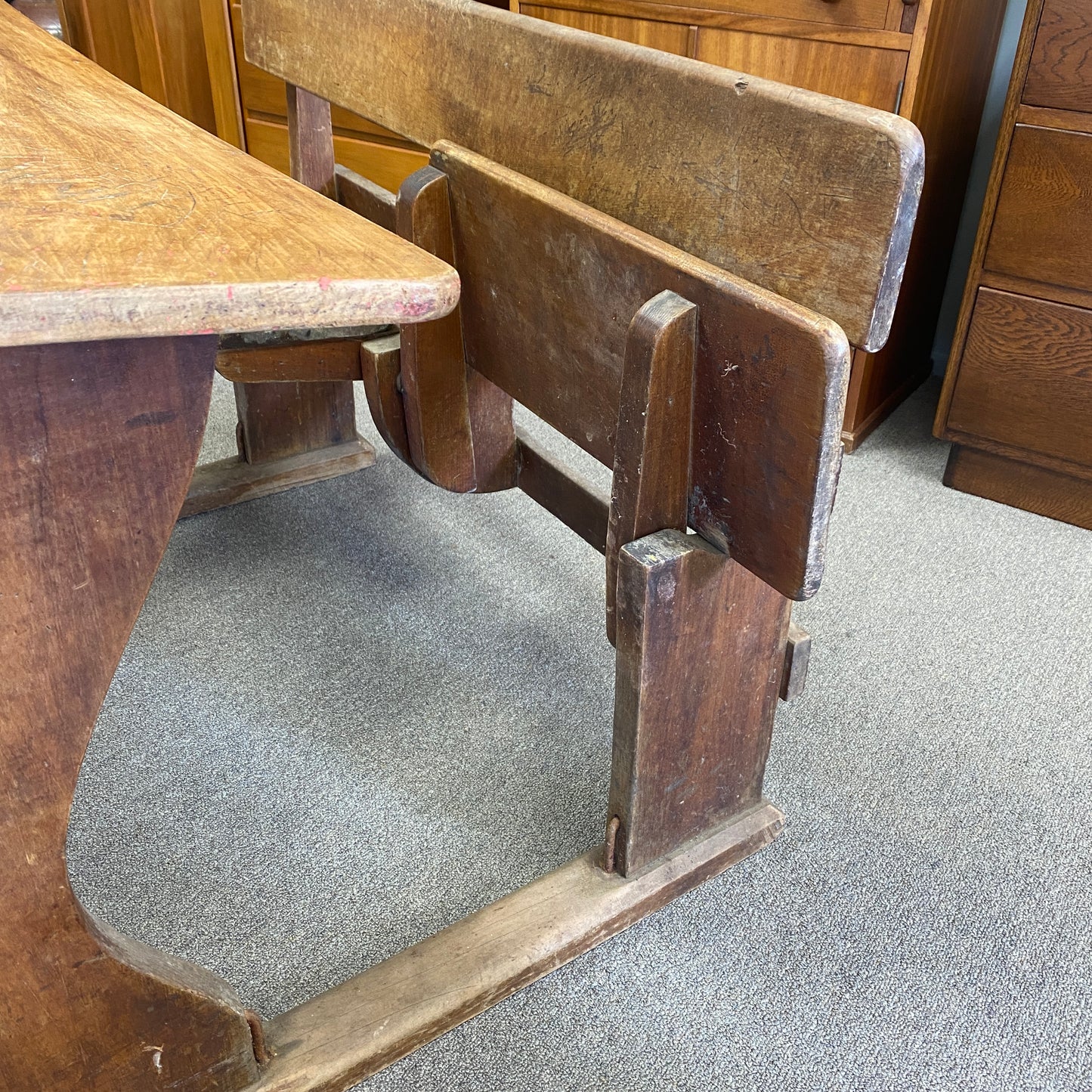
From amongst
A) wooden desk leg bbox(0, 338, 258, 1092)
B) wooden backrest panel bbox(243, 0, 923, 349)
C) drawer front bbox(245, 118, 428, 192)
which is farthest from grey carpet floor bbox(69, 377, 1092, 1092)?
drawer front bbox(245, 118, 428, 192)

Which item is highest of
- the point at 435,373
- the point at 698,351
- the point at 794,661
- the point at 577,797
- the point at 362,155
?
the point at 698,351

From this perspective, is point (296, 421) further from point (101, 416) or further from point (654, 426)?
point (101, 416)

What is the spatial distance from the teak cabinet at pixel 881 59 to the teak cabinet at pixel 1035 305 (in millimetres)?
170

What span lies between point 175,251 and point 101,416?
14cm

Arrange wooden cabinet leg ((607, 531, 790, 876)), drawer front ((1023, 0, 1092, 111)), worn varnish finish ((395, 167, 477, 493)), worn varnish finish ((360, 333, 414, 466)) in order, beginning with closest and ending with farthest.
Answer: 1. wooden cabinet leg ((607, 531, 790, 876))
2. worn varnish finish ((395, 167, 477, 493))
3. worn varnish finish ((360, 333, 414, 466))
4. drawer front ((1023, 0, 1092, 111))

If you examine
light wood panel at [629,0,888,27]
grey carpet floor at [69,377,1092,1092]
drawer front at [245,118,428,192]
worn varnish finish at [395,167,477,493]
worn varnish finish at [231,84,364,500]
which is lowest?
grey carpet floor at [69,377,1092,1092]

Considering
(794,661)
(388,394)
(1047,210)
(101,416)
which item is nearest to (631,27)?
(1047,210)

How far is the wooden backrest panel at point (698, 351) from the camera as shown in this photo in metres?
0.77

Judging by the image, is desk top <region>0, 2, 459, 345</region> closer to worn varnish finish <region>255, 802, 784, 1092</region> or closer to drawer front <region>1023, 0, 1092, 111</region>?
worn varnish finish <region>255, 802, 784, 1092</region>

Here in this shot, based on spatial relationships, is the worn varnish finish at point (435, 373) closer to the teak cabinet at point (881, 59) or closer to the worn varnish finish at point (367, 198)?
the worn varnish finish at point (367, 198)

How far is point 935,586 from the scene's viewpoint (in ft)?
5.62

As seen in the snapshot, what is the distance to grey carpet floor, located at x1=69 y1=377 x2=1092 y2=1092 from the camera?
104cm

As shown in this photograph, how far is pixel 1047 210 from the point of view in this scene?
1.69 m

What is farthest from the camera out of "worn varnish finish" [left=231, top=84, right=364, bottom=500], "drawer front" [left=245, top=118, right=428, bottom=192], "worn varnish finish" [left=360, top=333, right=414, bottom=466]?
"drawer front" [left=245, top=118, right=428, bottom=192]
